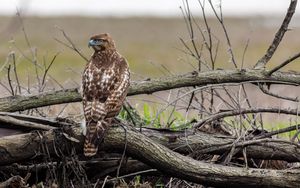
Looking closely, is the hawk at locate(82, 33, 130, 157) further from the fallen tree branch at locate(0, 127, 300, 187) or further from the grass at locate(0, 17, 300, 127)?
the grass at locate(0, 17, 300, 127)

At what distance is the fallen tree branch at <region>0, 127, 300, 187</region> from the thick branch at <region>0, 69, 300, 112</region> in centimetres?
62

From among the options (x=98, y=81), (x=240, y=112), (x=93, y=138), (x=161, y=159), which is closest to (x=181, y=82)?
(x=240, y=112)

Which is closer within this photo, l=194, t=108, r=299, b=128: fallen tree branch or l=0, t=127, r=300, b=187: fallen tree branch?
l=0, t=127, r=300, b=187: fallen tree branch

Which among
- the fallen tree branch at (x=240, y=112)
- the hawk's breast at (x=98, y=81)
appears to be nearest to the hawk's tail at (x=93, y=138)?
the hawk's breast at (x=98, y=81)

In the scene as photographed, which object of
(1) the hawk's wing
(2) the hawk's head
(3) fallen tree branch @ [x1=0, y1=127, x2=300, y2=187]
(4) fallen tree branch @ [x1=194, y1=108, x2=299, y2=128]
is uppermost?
(2) the hawk's head

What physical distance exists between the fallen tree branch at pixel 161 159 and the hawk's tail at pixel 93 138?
82 millimetres

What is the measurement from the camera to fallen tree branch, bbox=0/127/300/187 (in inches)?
237

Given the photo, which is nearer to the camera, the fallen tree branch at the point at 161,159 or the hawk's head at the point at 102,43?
the fallen tree branch at the point at 161,159

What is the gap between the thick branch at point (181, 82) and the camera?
21.7 ft

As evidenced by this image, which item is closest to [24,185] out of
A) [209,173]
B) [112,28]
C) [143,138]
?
[143,138]

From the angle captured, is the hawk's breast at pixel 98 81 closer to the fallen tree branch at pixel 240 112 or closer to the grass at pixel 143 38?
the fallen tree branch at pixel 240 112

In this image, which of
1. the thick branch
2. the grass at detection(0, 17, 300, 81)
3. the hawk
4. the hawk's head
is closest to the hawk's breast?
the hawk

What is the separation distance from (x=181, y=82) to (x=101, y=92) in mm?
666

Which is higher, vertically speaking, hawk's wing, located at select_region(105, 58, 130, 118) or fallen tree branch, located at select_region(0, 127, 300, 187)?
hawk's wing, located at select_region(105, 58, 130, 118)
